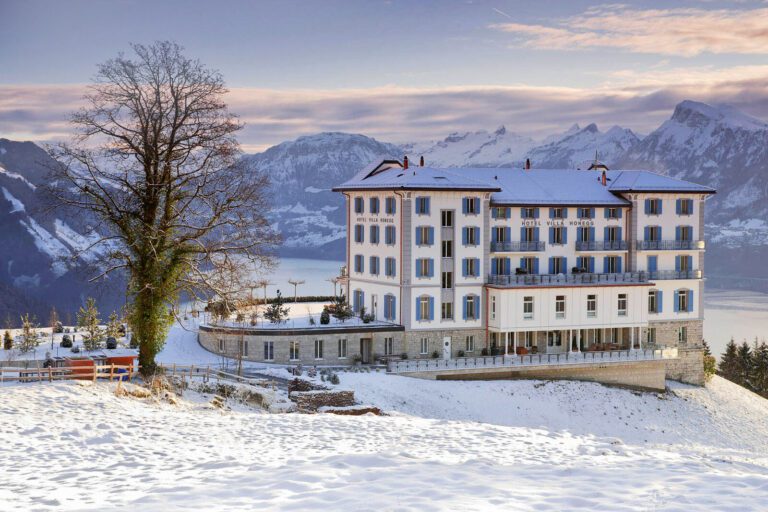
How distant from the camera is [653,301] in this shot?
63.2 m

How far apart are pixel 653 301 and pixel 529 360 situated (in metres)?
12.3

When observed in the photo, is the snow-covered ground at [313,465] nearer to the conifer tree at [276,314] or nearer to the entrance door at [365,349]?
the conifer tree at [276,314]

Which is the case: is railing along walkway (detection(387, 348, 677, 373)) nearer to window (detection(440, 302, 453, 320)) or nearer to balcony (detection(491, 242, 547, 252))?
window (detection(440, 302, 453, 320))

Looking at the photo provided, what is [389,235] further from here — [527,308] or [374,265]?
[527,308]

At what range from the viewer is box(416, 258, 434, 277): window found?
56.6m

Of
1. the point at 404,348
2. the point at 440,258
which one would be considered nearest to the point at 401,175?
the point at 440,258

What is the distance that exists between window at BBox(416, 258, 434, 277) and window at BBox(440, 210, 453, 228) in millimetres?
2355

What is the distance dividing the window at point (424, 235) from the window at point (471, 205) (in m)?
2.67

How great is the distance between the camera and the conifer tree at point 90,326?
164ft

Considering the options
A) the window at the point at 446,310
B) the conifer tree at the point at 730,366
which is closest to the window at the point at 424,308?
the window at the point at 446,310

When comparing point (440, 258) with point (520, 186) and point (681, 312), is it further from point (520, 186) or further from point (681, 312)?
point (681, 312)

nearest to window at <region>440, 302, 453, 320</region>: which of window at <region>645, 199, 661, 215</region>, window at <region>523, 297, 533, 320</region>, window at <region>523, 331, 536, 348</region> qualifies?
window at <region>523, 297, 533, 320</region>

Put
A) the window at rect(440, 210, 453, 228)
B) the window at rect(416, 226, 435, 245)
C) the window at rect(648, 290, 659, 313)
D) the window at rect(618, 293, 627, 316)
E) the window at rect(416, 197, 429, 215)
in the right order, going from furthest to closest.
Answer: the window at rect(648, 290, 659, 313)
the window at rect(618, 293, 627, 316)
the window at rect(440, 210, 453, 228)
the window at rect(416, 226, 435, 245)
the window at rect(416, 197, 429, 215)

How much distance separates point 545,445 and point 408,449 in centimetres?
330
